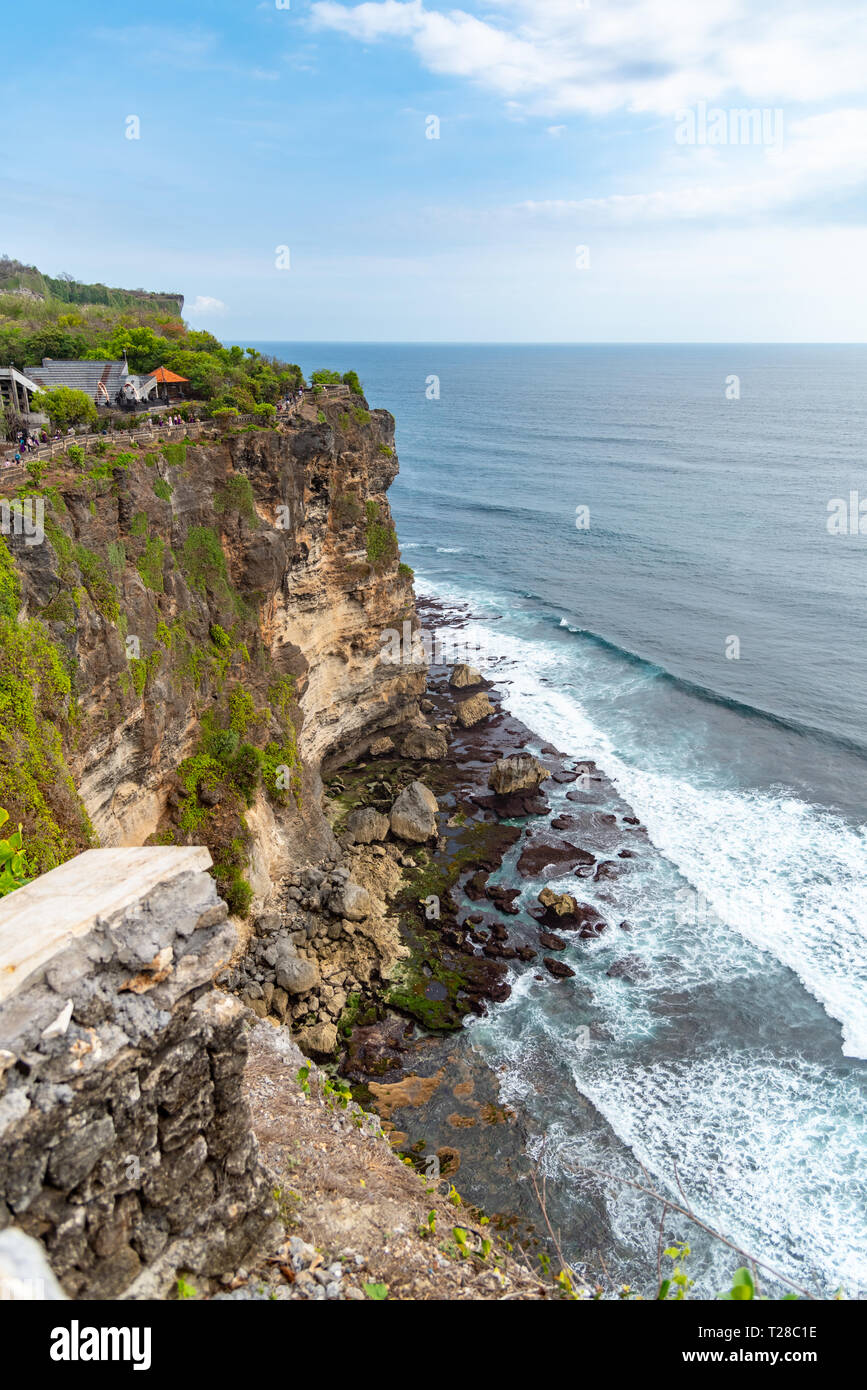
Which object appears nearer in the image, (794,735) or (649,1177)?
(649,1177)

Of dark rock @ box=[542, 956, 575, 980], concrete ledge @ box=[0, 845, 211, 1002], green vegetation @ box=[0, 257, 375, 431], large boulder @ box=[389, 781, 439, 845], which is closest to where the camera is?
concrete ledge @ box=[0, 845, 211, 1002]

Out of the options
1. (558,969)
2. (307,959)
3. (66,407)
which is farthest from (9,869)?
(66,407)

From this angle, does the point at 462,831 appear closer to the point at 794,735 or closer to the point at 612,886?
the point at 612,886

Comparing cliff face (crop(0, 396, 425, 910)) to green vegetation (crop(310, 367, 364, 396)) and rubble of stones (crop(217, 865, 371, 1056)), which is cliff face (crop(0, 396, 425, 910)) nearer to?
rubble of stones (crop(217, 865, 371, 1056))

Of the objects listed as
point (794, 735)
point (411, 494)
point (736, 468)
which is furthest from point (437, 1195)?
point (736, 468)

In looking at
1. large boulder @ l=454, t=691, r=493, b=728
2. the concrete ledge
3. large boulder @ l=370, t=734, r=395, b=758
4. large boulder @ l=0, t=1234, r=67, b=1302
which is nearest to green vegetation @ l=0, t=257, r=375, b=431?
large boulder @ l=370, t=734, r=395, b=758

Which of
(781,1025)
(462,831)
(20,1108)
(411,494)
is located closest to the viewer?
(20,1108)

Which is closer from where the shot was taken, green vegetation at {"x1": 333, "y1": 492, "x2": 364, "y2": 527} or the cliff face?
the cliff face
